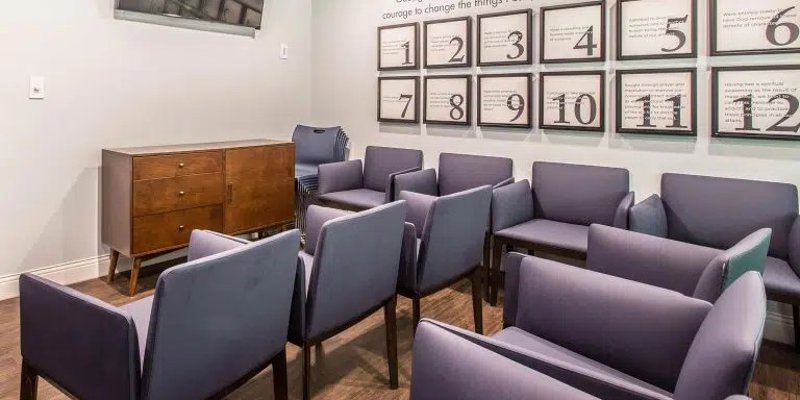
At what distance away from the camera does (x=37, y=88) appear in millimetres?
3209

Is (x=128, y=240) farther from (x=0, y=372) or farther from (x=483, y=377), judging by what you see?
(x=483, y=377)

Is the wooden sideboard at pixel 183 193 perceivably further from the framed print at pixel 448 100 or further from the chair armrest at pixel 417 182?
the framed print at pixel 448 100

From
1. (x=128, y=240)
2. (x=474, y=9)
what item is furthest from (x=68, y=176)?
(x=474, y=9)

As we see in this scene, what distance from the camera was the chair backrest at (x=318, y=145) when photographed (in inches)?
177

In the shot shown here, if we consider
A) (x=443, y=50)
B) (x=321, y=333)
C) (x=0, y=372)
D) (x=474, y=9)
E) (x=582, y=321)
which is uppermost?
(x=474, y=9)

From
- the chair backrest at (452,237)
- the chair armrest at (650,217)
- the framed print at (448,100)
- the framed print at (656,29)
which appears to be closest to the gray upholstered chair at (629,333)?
the chair backrest at (452,237)

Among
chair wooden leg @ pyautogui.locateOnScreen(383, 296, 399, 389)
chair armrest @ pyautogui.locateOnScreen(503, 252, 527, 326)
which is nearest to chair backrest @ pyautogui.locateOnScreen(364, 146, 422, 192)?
chair wooden leg @ pyautogui.locateOnScreen(383, 296, 399, 389)

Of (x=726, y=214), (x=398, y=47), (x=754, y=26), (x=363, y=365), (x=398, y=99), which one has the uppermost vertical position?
(x=398, y=47)

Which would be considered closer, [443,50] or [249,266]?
[249,266]

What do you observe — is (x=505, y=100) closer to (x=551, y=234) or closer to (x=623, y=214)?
(x=551, y=234)

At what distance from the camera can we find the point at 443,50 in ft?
12.9

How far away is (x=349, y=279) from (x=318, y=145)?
2.69 m

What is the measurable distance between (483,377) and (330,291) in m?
1.03

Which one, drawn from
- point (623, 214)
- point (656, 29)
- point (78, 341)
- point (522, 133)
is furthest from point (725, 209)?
point (78, 341)
